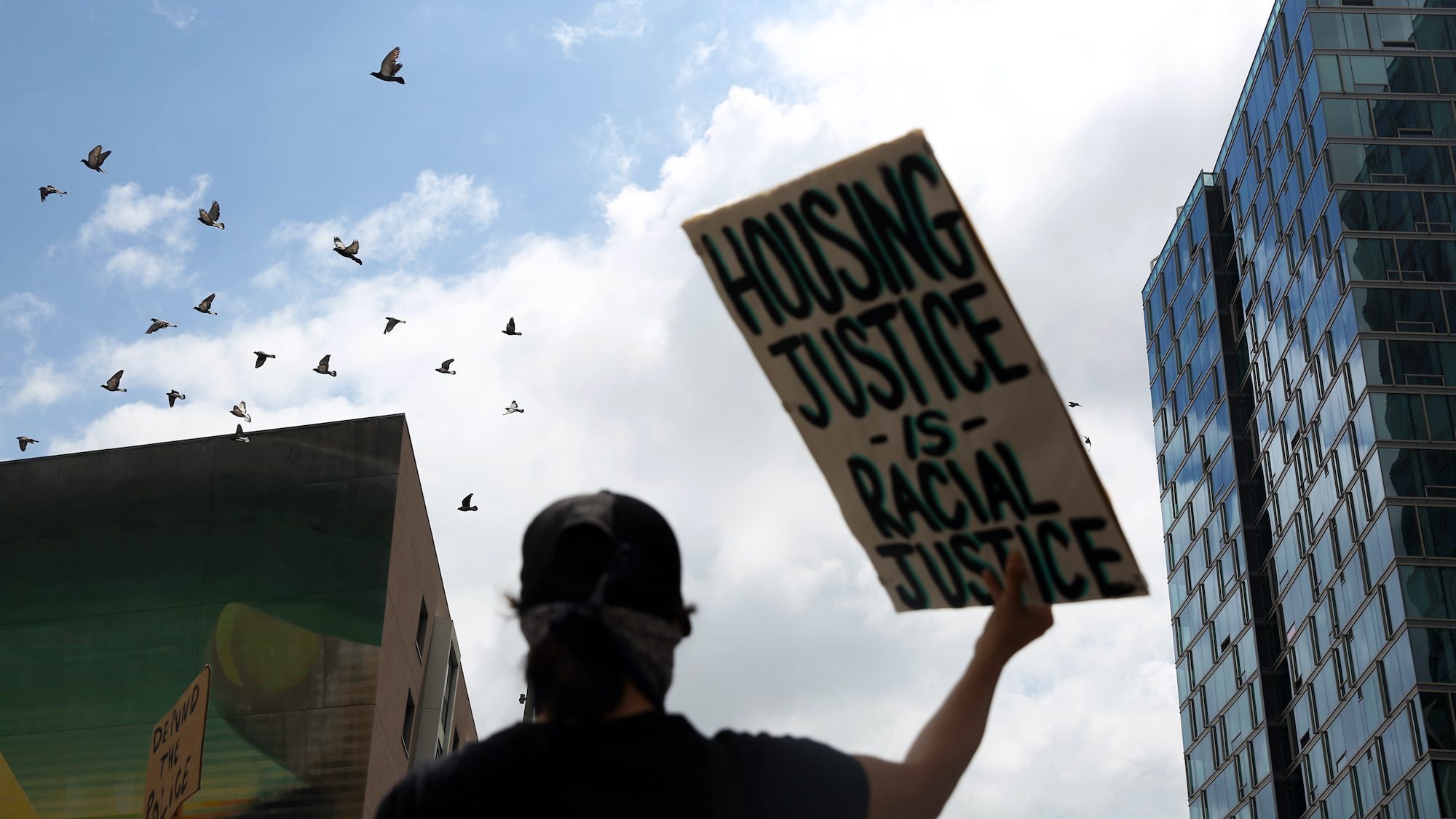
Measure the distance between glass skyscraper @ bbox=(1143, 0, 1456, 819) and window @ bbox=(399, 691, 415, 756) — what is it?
100 feet

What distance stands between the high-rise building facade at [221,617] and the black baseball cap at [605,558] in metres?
27.9

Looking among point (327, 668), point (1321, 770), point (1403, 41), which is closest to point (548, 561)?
point (327, 668)

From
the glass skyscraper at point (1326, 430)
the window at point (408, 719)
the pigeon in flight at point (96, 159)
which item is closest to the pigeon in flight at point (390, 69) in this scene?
the pigeon in flight at point (96, 159)

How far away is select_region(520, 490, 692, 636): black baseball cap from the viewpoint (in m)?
2.21

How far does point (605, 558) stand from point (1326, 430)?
57901 mm

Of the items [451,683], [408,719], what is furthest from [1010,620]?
[451,683]

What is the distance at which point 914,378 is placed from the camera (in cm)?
293

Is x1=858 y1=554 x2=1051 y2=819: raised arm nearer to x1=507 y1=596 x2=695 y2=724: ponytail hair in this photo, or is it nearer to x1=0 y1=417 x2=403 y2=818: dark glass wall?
x1=507 y1=596 x2=695 y2=724: ponytail hair

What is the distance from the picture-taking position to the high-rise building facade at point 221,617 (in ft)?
96.3

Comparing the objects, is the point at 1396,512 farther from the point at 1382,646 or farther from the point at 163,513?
the point at 163,513

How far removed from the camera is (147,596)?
104ft

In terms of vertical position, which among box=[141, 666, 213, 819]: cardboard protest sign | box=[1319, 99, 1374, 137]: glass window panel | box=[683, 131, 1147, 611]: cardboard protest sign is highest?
box=[1319, 99, 1374, 137]: glass window panel

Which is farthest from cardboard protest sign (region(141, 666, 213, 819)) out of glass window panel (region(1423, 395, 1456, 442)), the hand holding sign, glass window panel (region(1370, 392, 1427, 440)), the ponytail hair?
glass window panel (region(1423, 395, 1456, 442))

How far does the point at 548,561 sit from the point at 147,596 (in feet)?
105
